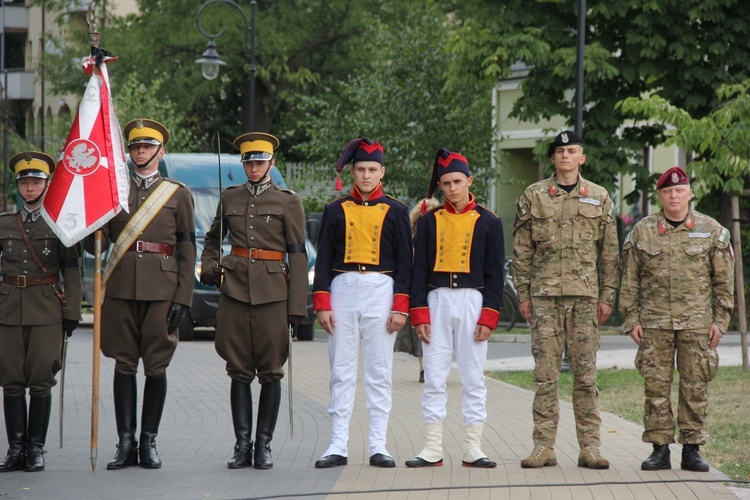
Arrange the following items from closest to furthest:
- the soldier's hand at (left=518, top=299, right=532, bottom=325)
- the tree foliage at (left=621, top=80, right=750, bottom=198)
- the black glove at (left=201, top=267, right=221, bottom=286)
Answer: the black glove at (left=201, top=267, right=221, bottom=286) → the soldier's hand at (left=518, top=299, right=532, bottom=325) → the tree foliage at (left=621, top=80, right=750, bottom=198)

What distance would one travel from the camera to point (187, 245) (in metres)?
7.98

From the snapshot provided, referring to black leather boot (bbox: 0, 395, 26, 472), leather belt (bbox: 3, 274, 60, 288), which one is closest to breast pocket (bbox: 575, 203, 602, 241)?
leather belt (bbox: 3, 274, 60, 288)

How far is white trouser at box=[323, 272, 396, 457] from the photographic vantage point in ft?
25.8

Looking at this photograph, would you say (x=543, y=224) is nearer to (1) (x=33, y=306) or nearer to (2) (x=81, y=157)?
(2) (x=81, y=157)

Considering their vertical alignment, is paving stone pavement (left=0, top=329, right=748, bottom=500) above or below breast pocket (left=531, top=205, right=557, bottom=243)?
below

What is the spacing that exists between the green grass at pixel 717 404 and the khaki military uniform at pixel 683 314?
1.78 ft

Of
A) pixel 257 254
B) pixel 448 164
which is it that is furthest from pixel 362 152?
pixel 257 254

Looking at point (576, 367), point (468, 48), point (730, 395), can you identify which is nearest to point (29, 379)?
point (576, 367)

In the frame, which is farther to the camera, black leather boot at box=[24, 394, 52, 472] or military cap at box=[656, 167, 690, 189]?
military cap at box=[656, 167, 690, 189]

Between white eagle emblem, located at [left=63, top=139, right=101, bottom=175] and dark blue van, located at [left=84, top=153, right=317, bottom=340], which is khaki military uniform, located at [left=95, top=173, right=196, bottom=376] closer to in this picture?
white eagle emblem, located at [left=63, top=139, right=101, bottom=175]

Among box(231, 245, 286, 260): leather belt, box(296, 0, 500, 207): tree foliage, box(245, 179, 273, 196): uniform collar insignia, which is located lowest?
box(231, 245, 286, 260): leather belt

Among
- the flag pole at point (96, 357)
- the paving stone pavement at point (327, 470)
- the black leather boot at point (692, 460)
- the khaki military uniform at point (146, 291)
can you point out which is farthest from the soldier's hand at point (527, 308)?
the flag pole at point (96, 357)

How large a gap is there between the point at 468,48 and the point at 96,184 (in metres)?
Answer: 15.1

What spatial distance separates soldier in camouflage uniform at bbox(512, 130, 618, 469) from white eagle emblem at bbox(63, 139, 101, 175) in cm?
289
